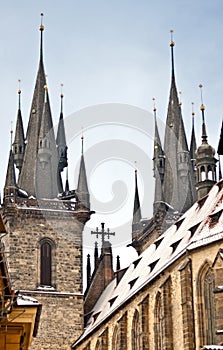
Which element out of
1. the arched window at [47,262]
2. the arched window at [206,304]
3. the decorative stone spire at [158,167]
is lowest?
the arched window at [206,304]

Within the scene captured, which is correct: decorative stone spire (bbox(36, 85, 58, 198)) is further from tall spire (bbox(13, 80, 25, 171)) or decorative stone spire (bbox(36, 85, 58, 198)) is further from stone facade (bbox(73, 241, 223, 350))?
stone facade (bbox(73, 241, 223, 350))

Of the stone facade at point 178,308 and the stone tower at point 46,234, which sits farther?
the stone tower at point 46,234

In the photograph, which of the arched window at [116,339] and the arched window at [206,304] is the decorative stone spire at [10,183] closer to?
the arched window at [116,339]

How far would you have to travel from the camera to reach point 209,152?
54438 mm

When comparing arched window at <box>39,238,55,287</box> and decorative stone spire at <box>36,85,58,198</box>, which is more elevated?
decorative stone spire at <box>36,85,58,198</box>

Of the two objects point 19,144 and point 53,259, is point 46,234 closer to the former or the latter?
point 53,259

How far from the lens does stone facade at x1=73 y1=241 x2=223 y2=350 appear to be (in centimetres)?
3756

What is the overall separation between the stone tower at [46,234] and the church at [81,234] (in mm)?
61

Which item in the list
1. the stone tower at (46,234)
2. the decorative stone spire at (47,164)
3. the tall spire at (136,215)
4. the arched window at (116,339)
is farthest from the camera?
the tall spire at (136,215)

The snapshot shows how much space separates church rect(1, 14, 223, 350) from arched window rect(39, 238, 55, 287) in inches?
2.4

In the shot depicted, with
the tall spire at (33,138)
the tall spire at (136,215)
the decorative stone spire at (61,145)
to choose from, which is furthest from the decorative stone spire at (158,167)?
the tall spire at (33,138)

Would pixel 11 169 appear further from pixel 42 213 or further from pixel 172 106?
pixel 172 106

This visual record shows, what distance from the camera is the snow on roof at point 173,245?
127ft

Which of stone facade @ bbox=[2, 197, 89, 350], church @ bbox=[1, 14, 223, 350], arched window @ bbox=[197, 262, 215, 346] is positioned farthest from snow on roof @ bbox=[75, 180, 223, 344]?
stone facade @ bbox=[2, 197, 89, 350]
